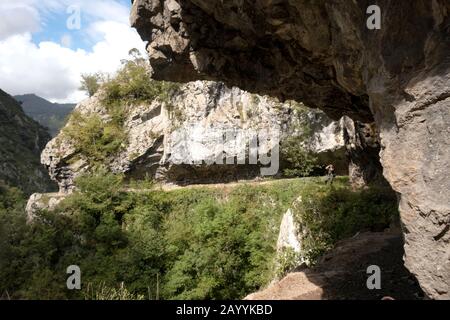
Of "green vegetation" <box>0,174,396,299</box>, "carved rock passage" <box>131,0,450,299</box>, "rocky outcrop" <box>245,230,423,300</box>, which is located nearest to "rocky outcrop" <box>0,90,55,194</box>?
"green vegetation" <box>0,174,396,299</box>

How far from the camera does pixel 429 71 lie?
4.26 meters

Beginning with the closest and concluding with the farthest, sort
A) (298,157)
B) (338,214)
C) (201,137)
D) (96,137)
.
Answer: (338,214) → (298,157) → (201,137) → (96,137)

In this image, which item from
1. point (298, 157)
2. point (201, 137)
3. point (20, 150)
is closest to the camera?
point (298, 157)

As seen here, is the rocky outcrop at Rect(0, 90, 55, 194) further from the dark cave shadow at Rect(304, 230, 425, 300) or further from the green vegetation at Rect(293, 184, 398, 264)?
the dark cave shadow at Rect(304, 230, 425, 300)

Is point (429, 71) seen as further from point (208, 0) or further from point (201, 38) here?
point (201, 38)

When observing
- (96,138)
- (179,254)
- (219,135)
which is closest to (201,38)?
(179,254)

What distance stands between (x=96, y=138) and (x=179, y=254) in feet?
48.2

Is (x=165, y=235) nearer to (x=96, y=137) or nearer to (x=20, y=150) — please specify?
(x=96, y=137)

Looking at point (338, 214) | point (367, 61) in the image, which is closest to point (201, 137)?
point (338, 214)

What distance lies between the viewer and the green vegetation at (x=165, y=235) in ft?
50.1

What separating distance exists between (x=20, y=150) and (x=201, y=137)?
3705cm

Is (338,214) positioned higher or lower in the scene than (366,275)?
higher

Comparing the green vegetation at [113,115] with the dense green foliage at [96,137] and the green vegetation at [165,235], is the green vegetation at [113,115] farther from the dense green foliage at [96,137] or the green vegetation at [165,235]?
the green vegetation at [165,235]

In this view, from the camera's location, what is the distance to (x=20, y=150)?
173ft
